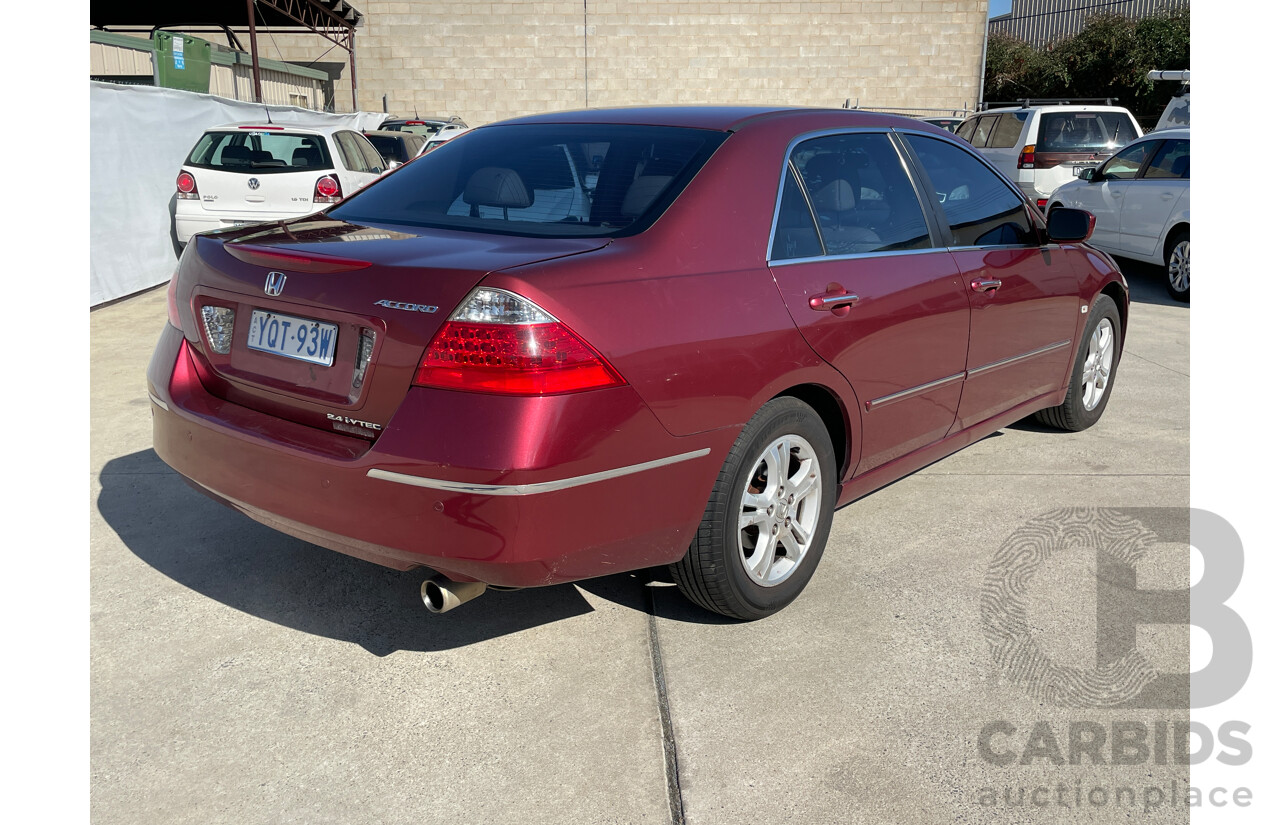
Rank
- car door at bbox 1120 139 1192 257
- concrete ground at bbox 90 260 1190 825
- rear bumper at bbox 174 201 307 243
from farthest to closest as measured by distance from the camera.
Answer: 1. rear bumper at bbox 174 201 307 243
2. car door at bbox 1120 139 1192 257
3. concrete ground at bbox 90 260 1190 825

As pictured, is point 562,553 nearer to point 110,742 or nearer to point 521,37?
point 110,742

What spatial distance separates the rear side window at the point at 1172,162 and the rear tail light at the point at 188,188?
952cm

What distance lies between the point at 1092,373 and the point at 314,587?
3.96 m

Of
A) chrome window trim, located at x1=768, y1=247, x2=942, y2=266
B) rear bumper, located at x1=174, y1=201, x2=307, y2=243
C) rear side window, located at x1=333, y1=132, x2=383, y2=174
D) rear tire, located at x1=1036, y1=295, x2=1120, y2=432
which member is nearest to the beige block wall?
rear side window, located at x1=333, y1=132, x2=383, y2=174

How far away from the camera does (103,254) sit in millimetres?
9086

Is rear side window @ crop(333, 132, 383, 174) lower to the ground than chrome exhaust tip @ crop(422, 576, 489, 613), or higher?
higher

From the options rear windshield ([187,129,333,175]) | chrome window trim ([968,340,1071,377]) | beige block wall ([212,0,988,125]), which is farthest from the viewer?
beige block wall ([212,0,988,125])

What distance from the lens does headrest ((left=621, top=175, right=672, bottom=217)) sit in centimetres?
298

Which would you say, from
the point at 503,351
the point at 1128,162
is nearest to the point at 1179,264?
the point at 1128,162

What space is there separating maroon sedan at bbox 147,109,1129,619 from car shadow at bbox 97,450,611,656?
1.68 ft

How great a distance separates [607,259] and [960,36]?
3508 centimetres

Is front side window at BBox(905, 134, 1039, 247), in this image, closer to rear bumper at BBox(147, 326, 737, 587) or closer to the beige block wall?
rear bumper at BBox(147, 326, 737, 587)

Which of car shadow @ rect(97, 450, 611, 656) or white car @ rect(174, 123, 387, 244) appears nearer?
car shadow @ rect(97, 450, 611, 656)

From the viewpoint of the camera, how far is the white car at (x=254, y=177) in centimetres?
1041
